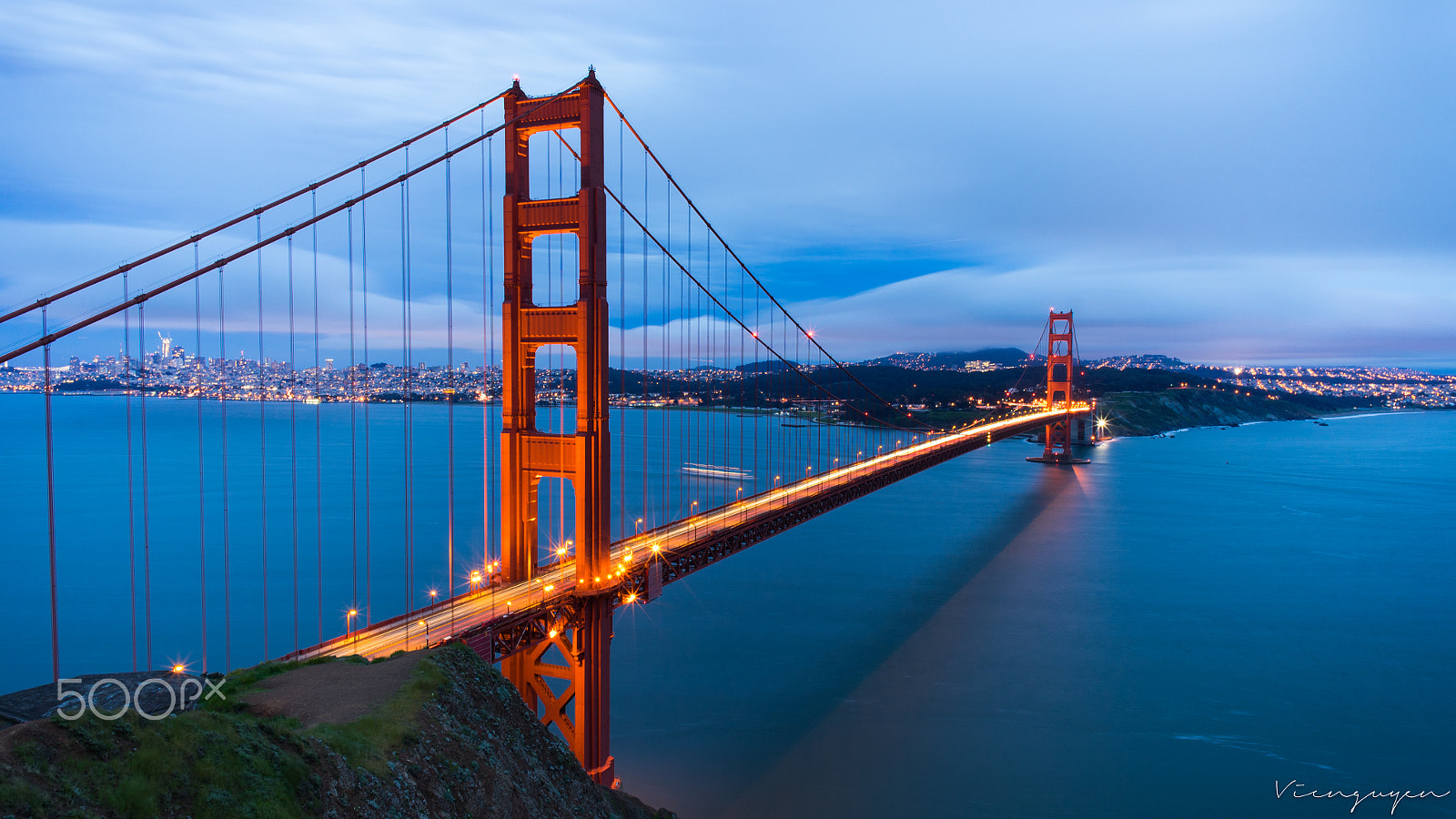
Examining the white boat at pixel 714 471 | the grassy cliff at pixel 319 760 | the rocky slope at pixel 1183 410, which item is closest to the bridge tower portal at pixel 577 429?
the grassy cliff at pixel 319 760

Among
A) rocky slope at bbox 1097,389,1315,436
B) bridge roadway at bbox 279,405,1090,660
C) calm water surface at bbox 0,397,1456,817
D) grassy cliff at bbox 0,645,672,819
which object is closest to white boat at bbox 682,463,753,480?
calm water surface at bbox 0,397,1456,817

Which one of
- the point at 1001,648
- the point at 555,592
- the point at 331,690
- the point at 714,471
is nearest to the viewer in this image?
the point at 331,690

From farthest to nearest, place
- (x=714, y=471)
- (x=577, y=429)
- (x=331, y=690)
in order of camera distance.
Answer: (x=714, y=471) < (x=577, y=429) < (x=331, y=690)

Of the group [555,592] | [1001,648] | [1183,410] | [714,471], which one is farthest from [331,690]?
[1183,410]

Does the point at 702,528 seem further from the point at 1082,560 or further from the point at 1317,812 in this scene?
the point at 1082,560

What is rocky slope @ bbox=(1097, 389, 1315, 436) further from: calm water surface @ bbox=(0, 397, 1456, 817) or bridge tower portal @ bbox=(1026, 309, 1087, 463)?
calm water surface @ bbox=(0, 397, 1456, 817)

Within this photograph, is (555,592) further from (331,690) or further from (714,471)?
(714,471)

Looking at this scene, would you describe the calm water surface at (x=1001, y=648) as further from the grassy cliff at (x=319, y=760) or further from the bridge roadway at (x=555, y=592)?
the grassy cliff at (x=319, y=760)
